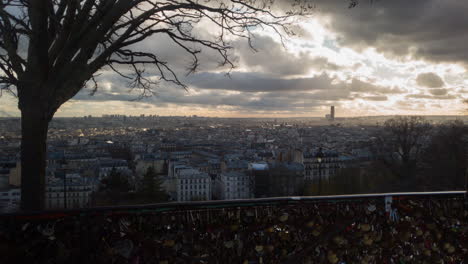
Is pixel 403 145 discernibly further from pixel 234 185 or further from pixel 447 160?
pixel 234 185

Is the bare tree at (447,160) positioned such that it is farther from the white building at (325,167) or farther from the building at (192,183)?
the building at (192,183)

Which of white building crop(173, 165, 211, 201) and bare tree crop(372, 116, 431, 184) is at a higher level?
bare tree crop(372, 116, 431, 184)

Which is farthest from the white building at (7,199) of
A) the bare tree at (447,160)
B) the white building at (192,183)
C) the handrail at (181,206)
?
the bare tree at (447,160)

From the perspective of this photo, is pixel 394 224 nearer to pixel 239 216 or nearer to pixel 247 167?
pixel 239 216

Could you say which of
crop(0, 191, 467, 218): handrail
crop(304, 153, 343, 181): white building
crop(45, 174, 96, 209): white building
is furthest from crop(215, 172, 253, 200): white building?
crop(0, 191, 467, 218): handrail

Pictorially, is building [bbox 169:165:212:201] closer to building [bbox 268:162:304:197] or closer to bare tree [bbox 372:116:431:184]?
building [bbox 268:162:304:197]

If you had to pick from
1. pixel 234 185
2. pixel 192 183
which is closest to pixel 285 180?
pixel 234 185
